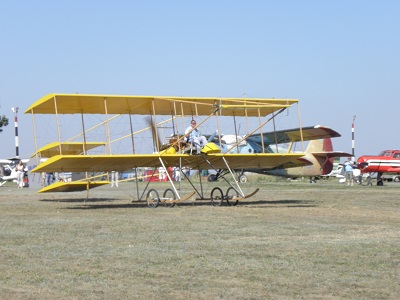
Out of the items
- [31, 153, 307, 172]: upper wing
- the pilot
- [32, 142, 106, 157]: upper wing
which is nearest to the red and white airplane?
[32, 142, 106, 157]: upper wing

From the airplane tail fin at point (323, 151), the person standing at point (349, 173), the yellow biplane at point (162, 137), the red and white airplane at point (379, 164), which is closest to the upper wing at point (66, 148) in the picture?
the yellow biplane at point (162, 137)

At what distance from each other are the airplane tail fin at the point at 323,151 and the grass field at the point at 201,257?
27931 millimetres

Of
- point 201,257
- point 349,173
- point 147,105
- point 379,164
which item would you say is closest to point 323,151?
point 379,164

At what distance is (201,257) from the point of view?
29.2 feet

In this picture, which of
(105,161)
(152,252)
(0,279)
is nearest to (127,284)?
(0,279)

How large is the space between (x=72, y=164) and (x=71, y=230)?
19.8 ft

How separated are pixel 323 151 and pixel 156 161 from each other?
1106 inches

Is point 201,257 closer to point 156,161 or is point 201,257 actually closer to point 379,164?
point 156,161

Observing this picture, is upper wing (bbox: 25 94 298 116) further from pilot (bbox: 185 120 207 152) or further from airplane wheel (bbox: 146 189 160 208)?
airplane wheel (bbox: 146 189 160 208)

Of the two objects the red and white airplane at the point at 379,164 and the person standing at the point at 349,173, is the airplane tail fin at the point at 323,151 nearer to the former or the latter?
the person standing at the point at 349,173

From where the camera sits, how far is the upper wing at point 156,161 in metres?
17.6

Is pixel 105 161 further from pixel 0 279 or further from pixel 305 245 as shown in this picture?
pixel 0 279

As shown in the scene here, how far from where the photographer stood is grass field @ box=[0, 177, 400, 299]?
22.6 ft

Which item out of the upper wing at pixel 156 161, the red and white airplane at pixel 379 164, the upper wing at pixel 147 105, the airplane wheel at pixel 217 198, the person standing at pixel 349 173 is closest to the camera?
the upper wing at pixel 156 161
